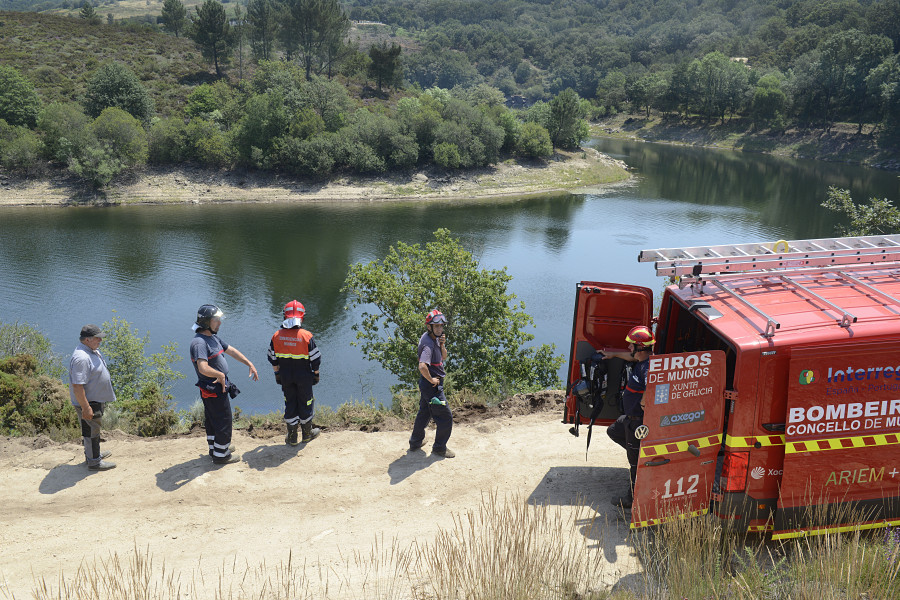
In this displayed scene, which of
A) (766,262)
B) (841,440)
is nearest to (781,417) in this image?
(841,440)

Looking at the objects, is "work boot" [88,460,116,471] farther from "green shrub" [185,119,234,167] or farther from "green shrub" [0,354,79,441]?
"green shrub" [185,119,234,167]

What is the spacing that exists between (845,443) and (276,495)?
18.8 feet

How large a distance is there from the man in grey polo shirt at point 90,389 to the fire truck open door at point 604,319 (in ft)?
A: 17.5

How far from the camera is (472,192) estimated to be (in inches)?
2132

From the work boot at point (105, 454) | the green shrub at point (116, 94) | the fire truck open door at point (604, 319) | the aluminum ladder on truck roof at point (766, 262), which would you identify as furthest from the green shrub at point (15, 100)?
the aluminum ladder on truck roof at point (766, 262)

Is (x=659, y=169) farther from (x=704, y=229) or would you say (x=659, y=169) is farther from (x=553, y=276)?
(x=553, y=276)

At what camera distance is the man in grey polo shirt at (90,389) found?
757cm

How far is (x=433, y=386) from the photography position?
26.4 feet

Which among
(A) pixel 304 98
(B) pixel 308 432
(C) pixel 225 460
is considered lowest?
(C) pixel 225 460

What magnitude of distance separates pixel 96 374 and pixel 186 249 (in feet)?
99.4

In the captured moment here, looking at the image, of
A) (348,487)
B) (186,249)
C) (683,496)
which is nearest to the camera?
(683,496)

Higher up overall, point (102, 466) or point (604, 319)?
point (604, 319)

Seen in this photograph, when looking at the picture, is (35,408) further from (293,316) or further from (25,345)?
(25,345)

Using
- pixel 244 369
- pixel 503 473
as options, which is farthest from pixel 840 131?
pixel 503 473
